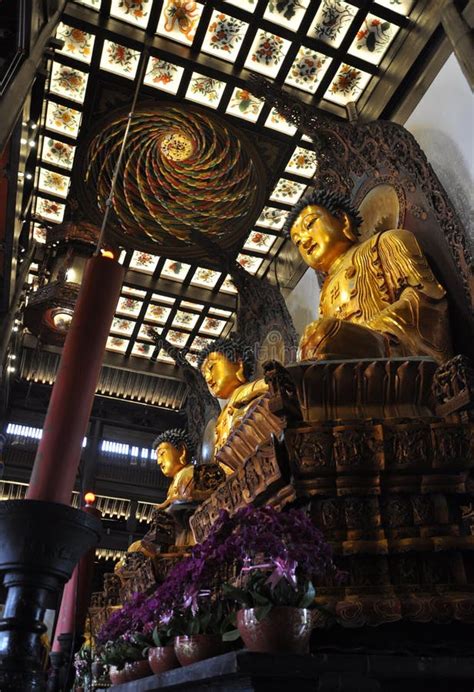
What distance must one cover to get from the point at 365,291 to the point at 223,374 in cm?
164

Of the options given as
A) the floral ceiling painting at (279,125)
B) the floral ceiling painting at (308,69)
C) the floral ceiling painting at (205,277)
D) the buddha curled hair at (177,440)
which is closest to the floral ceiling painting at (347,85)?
the floral ceiling painting at (308,69)

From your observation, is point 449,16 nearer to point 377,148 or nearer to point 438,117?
point 438,117

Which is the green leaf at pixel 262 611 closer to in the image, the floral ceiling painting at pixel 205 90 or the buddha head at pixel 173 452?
the buddha head at pixel 173 452

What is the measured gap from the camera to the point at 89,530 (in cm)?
136

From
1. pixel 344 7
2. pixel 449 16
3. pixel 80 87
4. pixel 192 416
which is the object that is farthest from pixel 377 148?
pixel 192 416

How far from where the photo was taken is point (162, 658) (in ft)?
6.39

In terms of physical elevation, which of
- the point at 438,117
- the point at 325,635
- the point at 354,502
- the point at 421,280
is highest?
the point at 438,117

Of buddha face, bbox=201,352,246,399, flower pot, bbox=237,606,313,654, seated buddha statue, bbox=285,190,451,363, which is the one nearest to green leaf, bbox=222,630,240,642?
flower pot, bbox=237,606,313,654

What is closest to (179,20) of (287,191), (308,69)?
(308,69)

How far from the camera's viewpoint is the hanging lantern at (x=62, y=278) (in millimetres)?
6551

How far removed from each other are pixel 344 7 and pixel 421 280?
3225 millimetres

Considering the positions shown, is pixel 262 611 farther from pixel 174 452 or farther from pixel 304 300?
pixel 304 300

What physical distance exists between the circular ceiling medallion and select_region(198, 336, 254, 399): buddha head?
245 centimetres

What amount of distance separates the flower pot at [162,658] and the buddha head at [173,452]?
157 inches
